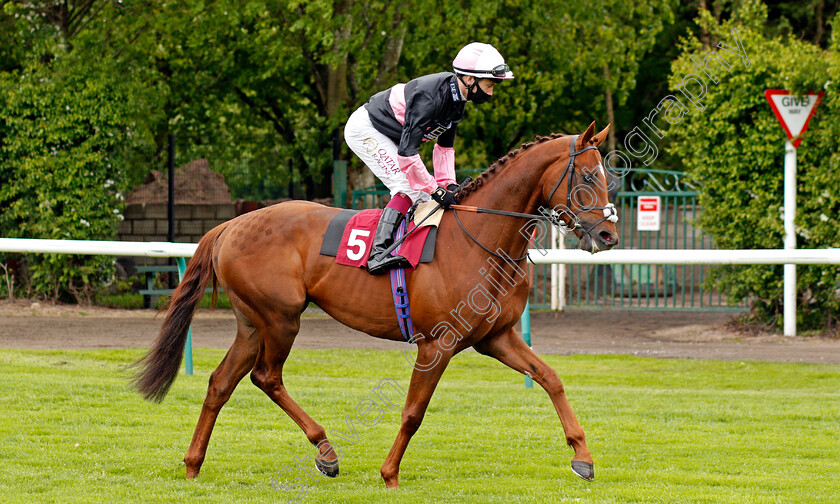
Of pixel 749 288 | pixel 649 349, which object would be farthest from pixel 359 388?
pixel 749 288

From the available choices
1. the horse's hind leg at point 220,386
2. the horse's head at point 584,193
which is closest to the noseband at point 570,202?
the horse's head at point 584,193

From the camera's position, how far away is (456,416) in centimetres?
671

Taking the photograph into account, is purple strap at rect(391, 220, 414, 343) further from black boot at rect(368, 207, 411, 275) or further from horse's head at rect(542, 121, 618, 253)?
horse's head at rect(542, 121, 618, 253)

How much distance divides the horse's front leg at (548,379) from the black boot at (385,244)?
640mm

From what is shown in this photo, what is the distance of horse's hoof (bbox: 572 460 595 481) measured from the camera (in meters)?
4.83

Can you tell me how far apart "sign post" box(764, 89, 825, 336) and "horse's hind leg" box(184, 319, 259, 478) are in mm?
6810

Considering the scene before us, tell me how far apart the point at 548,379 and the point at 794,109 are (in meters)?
6.69

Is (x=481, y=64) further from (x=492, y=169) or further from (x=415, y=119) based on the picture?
(x=492, y=169)

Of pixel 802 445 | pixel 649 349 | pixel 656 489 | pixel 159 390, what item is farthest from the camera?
pixel 649 349

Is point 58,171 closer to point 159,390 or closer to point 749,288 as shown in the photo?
point 159,390

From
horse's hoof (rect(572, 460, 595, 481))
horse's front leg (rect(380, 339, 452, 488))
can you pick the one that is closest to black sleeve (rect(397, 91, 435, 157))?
horse's front leg (rect(380, 339, 452, 488))

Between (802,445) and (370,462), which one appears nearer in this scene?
(370,462)

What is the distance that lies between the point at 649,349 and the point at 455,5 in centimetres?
597

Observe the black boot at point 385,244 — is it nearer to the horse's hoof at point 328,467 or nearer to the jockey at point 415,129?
the jockey at point 415,129
